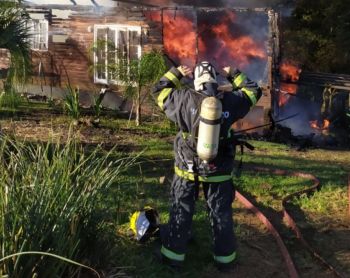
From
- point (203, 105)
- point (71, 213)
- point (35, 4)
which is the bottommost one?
point (71, 213)

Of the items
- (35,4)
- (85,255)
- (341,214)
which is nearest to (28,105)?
(35,4)

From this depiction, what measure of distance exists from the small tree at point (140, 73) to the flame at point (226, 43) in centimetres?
268

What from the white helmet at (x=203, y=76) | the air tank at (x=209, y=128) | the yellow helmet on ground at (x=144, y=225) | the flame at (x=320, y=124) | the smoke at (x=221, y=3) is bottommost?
the flame at (x=320, y=124)

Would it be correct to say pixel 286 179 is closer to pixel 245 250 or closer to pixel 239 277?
pixel 245 250

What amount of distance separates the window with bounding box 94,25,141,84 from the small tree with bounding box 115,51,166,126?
1504 millimetres

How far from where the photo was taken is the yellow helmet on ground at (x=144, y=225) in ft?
15.8

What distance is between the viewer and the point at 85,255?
12.1 feet

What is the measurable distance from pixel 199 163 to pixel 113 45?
894cm

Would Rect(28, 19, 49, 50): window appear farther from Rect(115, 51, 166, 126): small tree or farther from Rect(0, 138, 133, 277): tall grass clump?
Rect(0, 138, 133, 277): tall grass clump

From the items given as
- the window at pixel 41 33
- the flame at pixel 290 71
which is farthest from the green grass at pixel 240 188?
the window at pixel 41 33

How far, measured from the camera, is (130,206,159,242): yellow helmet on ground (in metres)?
4.81

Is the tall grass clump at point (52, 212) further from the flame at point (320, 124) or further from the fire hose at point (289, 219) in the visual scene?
the flame at point (320, 124)

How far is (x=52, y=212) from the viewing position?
11.1 feet

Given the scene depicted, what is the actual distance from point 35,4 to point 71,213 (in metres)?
12.5
